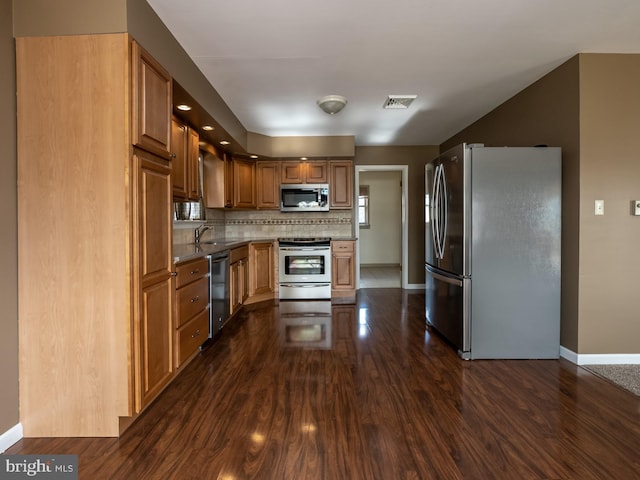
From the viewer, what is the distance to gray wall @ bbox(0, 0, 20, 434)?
165 cm

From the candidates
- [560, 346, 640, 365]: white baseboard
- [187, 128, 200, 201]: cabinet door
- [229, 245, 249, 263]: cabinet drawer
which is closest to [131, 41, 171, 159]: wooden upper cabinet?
[187, 128, 200, 201]: cabinet door

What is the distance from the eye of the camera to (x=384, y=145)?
5.84 metres

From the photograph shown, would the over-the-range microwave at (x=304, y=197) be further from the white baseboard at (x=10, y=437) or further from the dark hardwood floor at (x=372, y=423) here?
the white baseboard at (x=10, y=437)

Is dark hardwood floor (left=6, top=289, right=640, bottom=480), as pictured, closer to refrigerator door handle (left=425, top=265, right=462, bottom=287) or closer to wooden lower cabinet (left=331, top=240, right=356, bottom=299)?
refrigerator door handle (left=425, top=265, right=462, bottom=287)

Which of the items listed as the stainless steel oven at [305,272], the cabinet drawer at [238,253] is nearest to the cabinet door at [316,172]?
the stainless steel oven at [305,272]

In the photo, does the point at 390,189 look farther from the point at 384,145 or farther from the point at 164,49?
the point at 164,49

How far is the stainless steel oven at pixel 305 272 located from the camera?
4977mm

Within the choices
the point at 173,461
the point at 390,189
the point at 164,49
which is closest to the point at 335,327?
the point at 173,461

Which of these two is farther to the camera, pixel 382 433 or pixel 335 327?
pixel 335 327

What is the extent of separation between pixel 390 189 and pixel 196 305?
7052 millimetres

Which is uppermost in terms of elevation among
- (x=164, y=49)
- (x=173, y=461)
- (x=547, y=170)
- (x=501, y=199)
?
(x=164, y=49)

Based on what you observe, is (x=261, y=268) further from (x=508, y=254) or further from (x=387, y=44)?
(x=387, y=44)

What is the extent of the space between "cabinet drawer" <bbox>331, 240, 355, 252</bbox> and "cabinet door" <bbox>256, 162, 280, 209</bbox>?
43.9 inches

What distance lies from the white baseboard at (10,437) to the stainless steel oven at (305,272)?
11.2 feet
